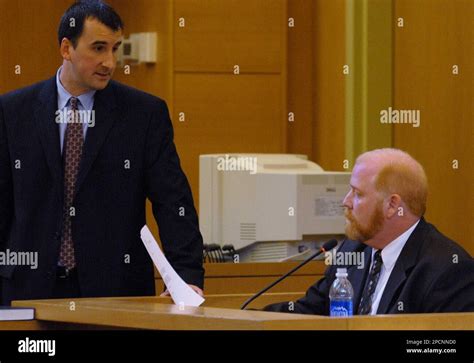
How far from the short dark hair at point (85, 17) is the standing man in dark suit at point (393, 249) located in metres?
0.99

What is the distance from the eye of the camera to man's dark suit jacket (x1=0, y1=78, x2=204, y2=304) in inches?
157

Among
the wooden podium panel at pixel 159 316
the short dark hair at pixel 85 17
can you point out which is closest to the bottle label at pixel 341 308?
the wooden podium panel at pixel 159 316

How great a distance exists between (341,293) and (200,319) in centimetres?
94

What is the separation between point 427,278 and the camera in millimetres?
3510

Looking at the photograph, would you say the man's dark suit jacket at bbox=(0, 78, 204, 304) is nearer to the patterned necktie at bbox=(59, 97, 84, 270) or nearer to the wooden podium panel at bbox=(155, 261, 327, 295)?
the patterned necktie at bbox=(59, 97, 84, 270)

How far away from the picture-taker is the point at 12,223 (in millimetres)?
4094

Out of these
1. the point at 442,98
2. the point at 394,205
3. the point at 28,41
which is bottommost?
the point at 394,205

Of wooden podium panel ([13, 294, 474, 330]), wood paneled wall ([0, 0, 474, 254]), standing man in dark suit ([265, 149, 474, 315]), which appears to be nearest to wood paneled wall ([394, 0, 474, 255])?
wood paneled wall ([0, 0, 474, 254])

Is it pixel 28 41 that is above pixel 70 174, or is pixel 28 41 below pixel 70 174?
above

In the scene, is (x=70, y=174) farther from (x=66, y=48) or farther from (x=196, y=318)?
(x=196, y=318)

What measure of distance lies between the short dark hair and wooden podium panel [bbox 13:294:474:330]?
100 centimetres

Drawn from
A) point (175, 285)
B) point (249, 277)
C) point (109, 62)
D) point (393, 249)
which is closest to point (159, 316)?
point (175, 285)

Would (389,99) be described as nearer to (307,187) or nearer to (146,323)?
(307,187)

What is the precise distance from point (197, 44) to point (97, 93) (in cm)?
306
